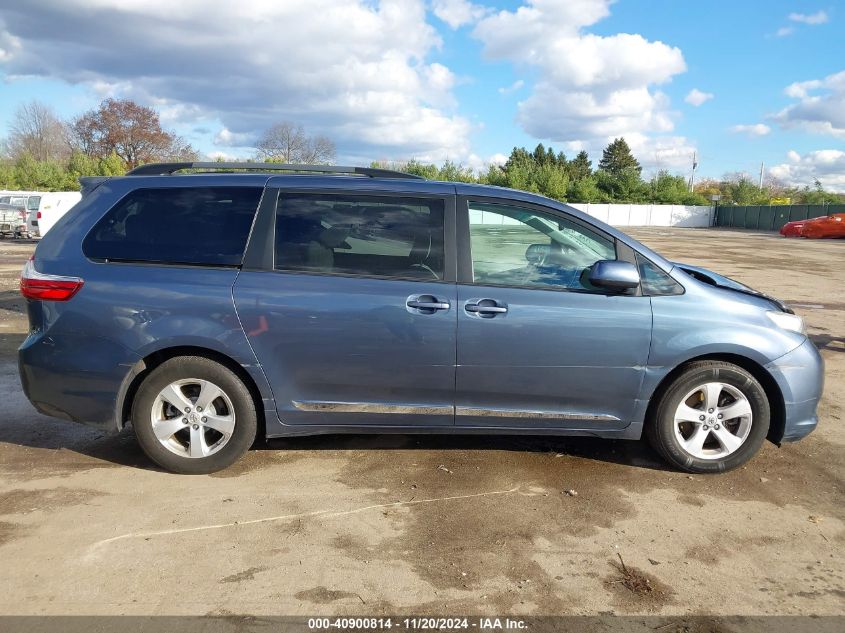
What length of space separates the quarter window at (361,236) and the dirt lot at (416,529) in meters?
1.36

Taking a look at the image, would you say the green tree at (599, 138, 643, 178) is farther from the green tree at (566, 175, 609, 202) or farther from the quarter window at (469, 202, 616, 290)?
the quarter window at (469, 202, 616, 290)

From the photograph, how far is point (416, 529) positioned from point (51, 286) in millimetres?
2730

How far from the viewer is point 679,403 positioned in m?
4.08

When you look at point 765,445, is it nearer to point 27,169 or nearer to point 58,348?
point 58,348

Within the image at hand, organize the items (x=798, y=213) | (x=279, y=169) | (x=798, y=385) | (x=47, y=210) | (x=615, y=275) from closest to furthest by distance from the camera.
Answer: (x=615, y=275) < (x=798, y=385) < (x=279, y=169) < (x=47, y=210) < (x=798, y=213)

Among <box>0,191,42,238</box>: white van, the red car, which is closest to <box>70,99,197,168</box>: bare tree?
<box>0,191,42,238</box>: white van

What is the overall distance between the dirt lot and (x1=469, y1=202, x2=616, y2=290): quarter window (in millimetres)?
1294

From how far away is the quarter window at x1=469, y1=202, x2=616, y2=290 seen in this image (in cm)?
403

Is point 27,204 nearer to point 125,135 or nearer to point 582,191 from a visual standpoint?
point 125,135

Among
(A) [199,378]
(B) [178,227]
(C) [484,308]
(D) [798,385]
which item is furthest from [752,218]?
(A) [199,378]

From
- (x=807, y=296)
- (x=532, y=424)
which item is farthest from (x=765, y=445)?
(x=807, y=296)

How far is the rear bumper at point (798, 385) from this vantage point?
13.4 ft

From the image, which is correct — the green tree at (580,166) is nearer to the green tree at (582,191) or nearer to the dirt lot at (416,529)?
the green tree at (582,191)

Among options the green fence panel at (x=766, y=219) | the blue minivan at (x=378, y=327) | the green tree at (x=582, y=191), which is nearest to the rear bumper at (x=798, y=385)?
the blue minivan at (x=378, y=327)
